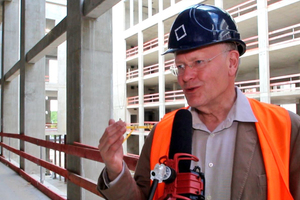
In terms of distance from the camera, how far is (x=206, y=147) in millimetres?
1242

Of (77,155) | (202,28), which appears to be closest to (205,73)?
(202,28)

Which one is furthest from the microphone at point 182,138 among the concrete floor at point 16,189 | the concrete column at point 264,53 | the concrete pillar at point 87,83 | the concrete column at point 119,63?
the concrete column at point 119,63

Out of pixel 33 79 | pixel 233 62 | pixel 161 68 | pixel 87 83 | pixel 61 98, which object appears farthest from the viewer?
pixel 61 98

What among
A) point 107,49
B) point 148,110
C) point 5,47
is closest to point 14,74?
point 5,47

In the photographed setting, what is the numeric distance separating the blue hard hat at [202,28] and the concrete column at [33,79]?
22.7ft

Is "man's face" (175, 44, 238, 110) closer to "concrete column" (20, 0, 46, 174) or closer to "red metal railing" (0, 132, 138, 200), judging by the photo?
"red metal railing" (0, 132, 138, 200)

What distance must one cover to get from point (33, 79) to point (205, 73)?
7.13 meters

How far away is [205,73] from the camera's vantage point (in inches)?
48.0

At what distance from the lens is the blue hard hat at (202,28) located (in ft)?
3.93

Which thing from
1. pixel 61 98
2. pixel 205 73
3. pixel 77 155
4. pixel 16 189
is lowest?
pixel 16 189

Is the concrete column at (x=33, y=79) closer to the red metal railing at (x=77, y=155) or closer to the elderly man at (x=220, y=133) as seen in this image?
the red metal railing at (x=77, y=155)

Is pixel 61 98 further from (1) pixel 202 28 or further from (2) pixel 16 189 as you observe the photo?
(1) pixel 202 28

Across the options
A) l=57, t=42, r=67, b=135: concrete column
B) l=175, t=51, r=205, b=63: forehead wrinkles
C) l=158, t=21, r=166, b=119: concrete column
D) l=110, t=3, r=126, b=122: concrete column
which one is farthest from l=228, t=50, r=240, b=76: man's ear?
l=110, t=3, r=126, b=122: concrete column

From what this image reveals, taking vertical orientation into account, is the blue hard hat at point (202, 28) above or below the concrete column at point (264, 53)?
below
